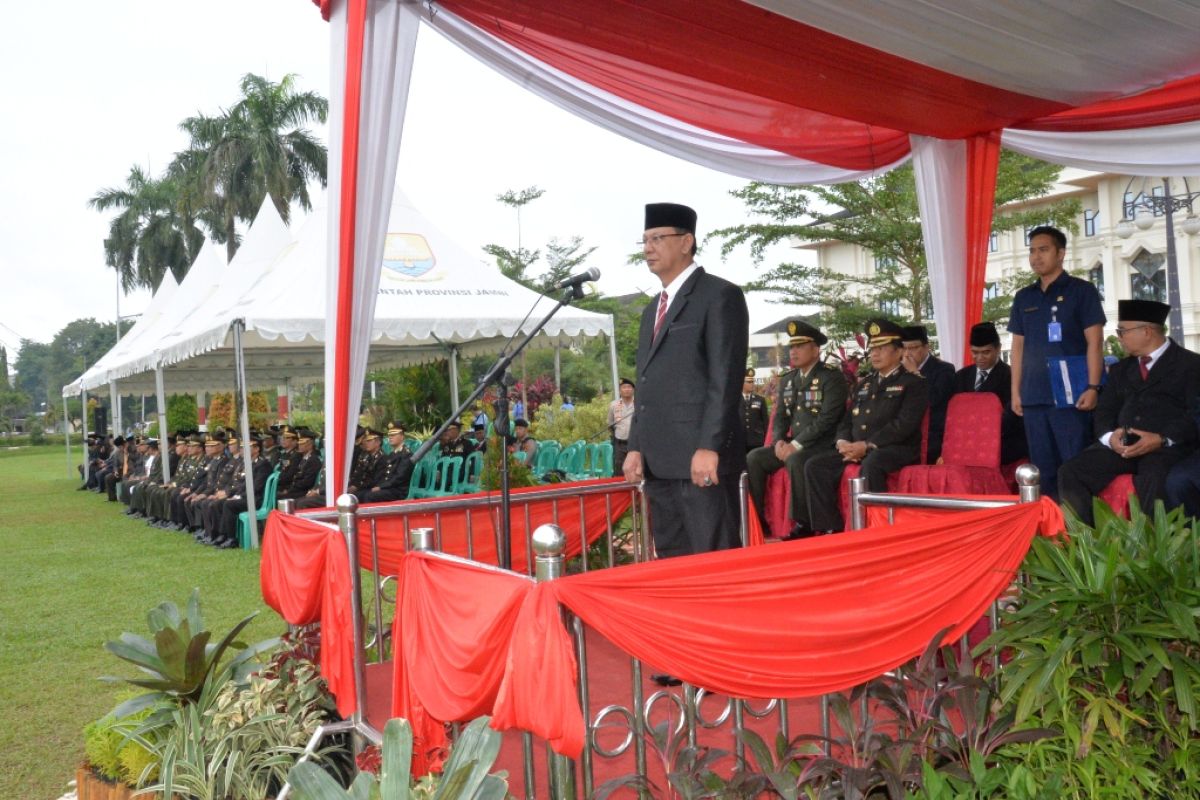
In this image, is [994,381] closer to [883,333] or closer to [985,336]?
[985,336]

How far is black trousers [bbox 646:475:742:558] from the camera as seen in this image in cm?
379

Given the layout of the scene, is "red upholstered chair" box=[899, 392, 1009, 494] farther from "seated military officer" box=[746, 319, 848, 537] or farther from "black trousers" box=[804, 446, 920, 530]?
"seated military officer" box=[746, 319, 848, 537]

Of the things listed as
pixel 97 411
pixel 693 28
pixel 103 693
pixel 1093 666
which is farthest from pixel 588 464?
pixel 97 411

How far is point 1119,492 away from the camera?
4.79 meters

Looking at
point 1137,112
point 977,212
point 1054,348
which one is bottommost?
point 1054,348

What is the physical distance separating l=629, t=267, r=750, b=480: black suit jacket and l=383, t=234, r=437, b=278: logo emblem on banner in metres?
8.20

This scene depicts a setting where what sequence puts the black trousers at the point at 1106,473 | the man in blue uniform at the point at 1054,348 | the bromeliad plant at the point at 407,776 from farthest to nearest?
1. the man in blue uniform at the point at 1054,348
2. the black trousers at the point at 1106,473
3. the bromeliad plant at the point at 407,776

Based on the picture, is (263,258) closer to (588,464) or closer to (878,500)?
(588,464)

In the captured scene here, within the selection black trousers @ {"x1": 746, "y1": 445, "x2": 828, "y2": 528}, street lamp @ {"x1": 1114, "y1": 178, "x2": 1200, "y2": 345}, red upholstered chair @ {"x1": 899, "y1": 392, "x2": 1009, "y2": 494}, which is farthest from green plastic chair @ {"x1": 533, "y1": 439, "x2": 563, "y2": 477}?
street lamp @ {"x1": 1114, "y1": 178, "x2": 1200, "y2": 345}

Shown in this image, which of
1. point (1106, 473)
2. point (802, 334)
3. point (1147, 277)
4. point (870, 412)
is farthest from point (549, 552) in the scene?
point (1147, 277)

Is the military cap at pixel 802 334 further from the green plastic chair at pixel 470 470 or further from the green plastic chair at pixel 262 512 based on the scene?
the green plastic chair at pixel 262 512

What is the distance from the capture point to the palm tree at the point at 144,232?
41.3 meters

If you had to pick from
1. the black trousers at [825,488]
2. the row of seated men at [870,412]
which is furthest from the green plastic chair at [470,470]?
the black trousers at [825,488]

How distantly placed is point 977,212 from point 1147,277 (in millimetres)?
33108
